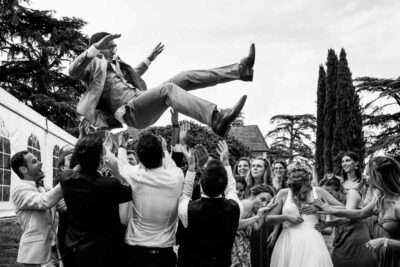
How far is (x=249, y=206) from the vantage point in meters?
3.95

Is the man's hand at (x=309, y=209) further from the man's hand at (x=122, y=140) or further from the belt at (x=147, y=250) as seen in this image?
the man's hand at (x=122, y=140)

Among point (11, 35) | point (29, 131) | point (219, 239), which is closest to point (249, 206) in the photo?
point (219, 239)

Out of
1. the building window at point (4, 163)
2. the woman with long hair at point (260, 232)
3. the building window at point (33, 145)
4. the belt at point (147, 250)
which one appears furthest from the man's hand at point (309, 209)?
the building window at point (33, 145)

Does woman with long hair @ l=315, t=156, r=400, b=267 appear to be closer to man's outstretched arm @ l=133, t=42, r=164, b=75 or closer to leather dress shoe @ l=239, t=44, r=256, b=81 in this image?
leather dress shoe @ l=239, t=44, r=256, b=81

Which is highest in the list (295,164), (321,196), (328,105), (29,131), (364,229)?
(328,105)

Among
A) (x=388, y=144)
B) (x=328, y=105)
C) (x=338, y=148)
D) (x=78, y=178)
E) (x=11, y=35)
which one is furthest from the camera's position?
(x=328, y=105)

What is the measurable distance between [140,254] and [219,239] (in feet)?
1.97

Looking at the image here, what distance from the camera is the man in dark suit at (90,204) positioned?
3.30 meters

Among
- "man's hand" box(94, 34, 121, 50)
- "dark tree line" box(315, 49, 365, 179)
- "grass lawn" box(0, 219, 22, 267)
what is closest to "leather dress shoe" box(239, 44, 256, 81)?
"man's hand" box(94, 34, 121, 50)

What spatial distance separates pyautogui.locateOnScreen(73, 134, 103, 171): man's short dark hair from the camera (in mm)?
3344

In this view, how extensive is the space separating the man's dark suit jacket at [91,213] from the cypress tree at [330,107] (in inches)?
1088

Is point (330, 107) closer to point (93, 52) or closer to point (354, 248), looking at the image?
point (354, 248)

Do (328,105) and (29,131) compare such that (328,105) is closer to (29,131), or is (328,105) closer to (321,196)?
(29,131)

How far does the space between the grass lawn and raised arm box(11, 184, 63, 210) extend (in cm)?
356
